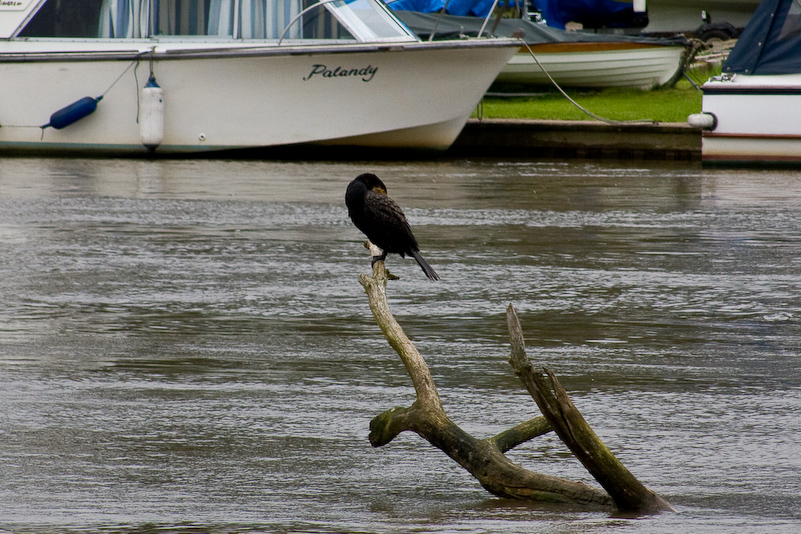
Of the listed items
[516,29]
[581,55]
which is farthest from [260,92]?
[581,55]

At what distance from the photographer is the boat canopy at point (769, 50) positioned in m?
16.5

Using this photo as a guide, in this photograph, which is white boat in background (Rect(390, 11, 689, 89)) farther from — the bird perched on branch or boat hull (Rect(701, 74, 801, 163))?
the bird perched on branch

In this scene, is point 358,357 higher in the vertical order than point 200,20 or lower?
lower

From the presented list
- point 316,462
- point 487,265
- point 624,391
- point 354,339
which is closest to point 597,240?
point 487,265

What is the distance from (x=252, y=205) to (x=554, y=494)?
894 cm

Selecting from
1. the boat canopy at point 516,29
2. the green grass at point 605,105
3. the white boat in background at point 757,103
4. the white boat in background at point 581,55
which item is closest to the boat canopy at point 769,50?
the white boat in background at point 757,103

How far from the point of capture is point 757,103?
1631cm

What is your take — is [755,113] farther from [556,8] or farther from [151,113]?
[556,8]

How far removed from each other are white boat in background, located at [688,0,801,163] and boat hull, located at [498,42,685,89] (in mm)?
5669

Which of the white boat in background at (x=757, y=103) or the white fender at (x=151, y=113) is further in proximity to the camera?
the white fender at (x=151, y=113)

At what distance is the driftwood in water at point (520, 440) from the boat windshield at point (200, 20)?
43.6 ft

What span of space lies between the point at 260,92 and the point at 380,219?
38.7 feet

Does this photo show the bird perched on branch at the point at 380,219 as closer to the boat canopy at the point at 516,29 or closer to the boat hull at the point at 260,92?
the boat hull at the point at 260,92

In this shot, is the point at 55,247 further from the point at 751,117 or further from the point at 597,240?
the point at 751,117
